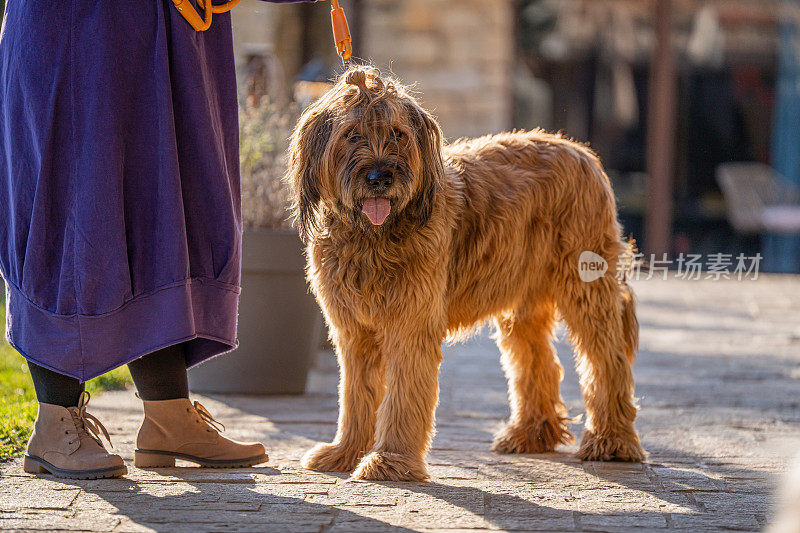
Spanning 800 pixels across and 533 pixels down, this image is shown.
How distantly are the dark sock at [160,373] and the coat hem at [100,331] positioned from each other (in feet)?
0.43

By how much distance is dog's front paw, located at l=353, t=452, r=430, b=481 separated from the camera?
11.9ft

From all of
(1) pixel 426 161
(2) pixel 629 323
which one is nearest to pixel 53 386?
(1) pixel 426 161

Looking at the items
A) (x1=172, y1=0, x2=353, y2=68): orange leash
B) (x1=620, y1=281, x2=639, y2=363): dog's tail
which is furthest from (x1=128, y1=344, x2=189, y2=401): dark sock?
(x1=620, y1=281, x2=639, y2=363): dog's tail

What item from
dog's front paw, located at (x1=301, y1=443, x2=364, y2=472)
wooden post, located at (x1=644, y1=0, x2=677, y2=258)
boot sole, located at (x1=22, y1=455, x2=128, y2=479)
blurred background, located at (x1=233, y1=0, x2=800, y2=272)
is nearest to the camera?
boot sole, located at (x1=22, y1=455, x2=128, y2=479)

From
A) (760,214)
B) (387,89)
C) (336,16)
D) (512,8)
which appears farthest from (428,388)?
(760,214)

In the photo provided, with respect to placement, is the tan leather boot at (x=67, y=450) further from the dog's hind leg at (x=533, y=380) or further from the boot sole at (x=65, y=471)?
the dog's hind leg at (x=533, y=380)

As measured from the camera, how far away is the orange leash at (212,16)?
12.0 feet

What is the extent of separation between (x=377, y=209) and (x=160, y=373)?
1.02m

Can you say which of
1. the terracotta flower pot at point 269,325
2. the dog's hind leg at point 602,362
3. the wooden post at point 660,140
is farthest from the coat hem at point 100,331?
the wooden post at point 660,140

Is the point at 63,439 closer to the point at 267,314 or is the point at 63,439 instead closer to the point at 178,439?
the point at 178,439

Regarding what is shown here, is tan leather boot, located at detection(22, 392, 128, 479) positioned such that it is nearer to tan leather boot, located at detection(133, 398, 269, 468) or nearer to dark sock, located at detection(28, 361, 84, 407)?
dark sock, located at detection(28, 361, 84, 407)

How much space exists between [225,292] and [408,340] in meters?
0.72

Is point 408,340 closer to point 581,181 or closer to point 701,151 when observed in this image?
point 581,181

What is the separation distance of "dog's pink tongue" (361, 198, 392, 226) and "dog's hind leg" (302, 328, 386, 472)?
54 cm
